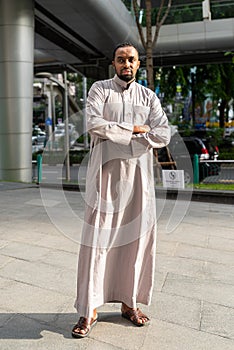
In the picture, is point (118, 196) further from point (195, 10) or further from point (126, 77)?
point (195, 10)

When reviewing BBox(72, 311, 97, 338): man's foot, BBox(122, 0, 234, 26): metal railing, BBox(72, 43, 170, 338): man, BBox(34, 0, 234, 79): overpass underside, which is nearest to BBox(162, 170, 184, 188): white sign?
BBox(34, 0, 234, 79): overpass underside

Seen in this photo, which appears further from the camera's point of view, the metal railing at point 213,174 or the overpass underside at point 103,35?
the overpass underside at point 103,35

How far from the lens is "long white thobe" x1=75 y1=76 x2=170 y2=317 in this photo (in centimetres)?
267

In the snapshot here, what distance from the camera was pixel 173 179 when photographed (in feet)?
31.9

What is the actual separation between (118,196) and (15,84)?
1017 centimetres

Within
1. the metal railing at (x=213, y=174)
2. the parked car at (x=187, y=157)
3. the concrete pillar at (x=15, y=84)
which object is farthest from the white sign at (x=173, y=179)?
the concrete pillar at (x=15, y=84)

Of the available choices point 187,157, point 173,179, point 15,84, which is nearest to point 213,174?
point 173,179

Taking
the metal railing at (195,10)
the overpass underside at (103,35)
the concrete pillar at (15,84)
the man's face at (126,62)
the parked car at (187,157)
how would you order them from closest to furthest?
1. the man's face at (126,62)
2. the parked car at (187,157)
3. the concrete pillar at (15,84)
4. the overpass underside at (103,35)
5. the metal railing at (195,10)

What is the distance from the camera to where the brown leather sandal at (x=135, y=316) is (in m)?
2.87

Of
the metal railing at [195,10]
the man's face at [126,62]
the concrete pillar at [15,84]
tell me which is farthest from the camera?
the metal railing at [195,10]

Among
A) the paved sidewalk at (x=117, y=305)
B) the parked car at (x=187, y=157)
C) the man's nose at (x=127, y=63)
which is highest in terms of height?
the man's nose at (x=127, y=63)

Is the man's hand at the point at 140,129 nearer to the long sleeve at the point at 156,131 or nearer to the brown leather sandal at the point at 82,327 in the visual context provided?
the long sleeve at the point at 156,131

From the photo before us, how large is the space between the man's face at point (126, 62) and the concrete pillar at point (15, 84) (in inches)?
389

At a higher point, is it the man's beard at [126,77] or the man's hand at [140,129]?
the man's beard at [126,77]
